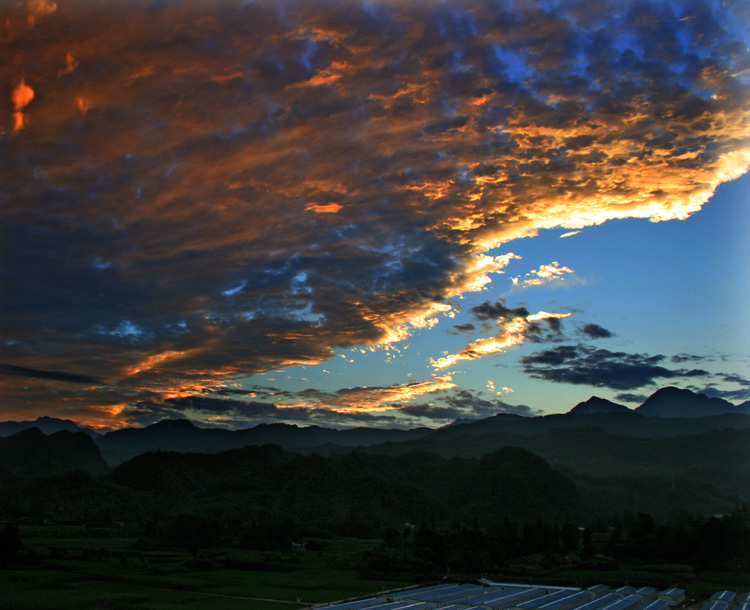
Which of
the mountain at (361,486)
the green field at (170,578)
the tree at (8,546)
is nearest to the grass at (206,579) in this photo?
the green field at (170,578)

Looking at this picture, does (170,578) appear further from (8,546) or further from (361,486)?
(361,486)

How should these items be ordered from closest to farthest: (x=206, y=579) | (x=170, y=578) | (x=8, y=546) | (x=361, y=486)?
(x=170, y=578)
(x=206, y=579)
(x=8, y=546)
(x=361, y=486)

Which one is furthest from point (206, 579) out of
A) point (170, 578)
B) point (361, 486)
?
point (361, 486)

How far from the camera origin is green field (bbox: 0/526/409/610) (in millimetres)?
40062

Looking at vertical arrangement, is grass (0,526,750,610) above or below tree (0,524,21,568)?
below

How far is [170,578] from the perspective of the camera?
51.9 metres

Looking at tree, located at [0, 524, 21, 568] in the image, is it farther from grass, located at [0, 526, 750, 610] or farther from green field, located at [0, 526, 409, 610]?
grass, located at [0, 526, 750, 610]

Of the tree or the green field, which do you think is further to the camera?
the tree

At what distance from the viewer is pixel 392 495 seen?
433 ft

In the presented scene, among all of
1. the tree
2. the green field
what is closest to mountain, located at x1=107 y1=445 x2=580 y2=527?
the green field

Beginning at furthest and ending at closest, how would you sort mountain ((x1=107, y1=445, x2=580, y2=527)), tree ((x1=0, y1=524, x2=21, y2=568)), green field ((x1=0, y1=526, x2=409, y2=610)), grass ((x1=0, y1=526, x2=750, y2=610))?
mountain ((x1=107, y1=445, x2=580, y2=527)), tree ((x1=0, y1=524, x2=21, y2=568)), grass ((x1=0, y1=526, x2=750, y2=610)), green field ((x1=0, y1=526, x2=409, y2=610))

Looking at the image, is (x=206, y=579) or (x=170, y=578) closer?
(x=170, y=578)

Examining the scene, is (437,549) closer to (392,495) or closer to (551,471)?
(392,495)

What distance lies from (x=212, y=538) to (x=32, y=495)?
197 feet
